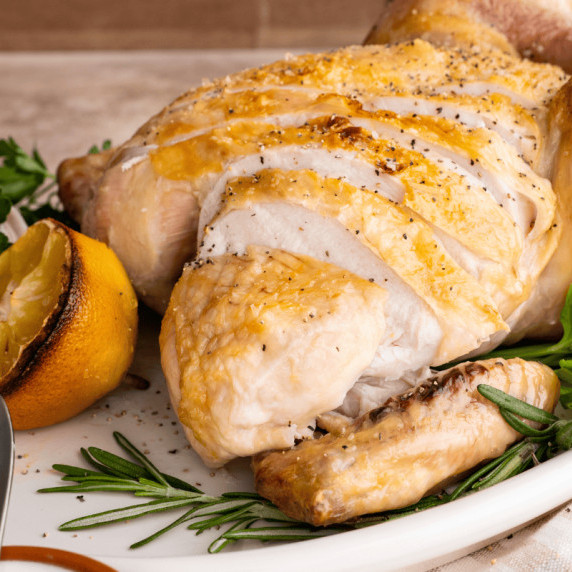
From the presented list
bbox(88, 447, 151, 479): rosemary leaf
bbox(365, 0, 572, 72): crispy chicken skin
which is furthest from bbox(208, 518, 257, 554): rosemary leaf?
bbox(365, 0, 572, 72): crispy chicken skin

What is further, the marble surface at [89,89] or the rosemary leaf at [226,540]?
the marble surface at [89,89]

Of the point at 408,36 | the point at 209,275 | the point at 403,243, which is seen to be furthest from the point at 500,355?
the point at 408,36

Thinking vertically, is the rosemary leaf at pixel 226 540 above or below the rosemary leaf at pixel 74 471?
above

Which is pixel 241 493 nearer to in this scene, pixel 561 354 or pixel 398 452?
pixel 398 452

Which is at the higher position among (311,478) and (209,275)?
(209,275)

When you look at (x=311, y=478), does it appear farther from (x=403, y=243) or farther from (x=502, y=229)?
(x=502, y=229)

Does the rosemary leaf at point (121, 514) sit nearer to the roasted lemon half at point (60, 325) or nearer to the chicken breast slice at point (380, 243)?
the roasted lemon half at point (60, 325)

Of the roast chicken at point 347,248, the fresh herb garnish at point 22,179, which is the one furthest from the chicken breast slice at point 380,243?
the fresh herb garnish at point 22,179
